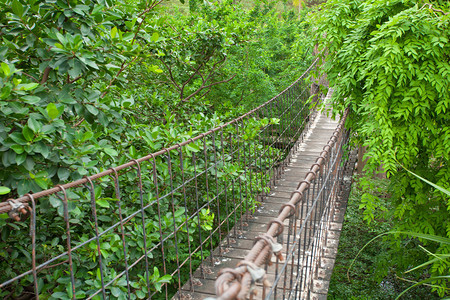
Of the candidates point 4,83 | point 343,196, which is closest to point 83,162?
point 4,83

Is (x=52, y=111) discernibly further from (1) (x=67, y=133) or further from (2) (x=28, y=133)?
(1) (x=67, y=133)

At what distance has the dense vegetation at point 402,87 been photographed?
9.29 ft

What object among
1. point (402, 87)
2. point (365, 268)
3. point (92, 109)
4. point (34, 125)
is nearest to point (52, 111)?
point (34, 125)

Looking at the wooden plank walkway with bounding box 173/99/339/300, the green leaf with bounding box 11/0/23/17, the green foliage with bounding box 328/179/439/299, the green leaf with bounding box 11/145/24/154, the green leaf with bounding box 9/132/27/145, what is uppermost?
the green leaf with bounding box 11/0/23/17

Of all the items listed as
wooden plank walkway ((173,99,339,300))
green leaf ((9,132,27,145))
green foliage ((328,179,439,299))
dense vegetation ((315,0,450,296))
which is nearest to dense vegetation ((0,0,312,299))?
green leaf ((9,132,27,145))

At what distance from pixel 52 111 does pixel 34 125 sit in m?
0.10

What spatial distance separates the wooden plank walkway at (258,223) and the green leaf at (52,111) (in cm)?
153

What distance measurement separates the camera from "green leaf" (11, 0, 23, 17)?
185 cm

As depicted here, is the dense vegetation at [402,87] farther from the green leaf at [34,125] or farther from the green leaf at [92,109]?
the green leaf at [34,125]

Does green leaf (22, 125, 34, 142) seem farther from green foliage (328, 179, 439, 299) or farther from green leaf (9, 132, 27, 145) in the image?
green foliage (328, 179, 439, 299)

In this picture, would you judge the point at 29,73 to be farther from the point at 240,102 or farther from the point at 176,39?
the point at 240,102

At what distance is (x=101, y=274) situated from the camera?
187cm

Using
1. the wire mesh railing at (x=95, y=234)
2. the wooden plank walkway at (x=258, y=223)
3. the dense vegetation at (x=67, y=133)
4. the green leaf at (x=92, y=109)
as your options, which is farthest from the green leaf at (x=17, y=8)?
the wooden plank walkway at (x=258, y=223)

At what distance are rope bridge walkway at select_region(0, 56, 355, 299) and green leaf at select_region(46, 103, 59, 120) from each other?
333 millimetres
